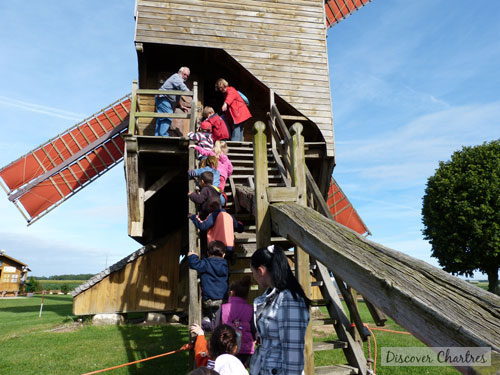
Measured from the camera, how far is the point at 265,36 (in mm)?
10266

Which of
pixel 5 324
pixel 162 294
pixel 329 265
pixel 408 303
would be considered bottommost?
pixel 5 324

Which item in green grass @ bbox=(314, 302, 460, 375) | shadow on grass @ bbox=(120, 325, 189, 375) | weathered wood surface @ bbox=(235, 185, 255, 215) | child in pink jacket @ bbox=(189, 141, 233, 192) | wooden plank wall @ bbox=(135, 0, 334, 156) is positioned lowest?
green grass @ bbox=(314, 302, 460, 375)

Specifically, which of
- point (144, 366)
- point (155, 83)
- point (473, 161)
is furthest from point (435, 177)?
point (144, 366)

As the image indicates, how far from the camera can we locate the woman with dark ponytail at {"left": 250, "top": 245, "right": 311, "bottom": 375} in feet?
6.49

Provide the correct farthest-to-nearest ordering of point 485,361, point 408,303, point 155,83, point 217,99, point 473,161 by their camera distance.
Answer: point 473,161 < point 217,99 < point 155,83 < point 408,303 < point 485,361

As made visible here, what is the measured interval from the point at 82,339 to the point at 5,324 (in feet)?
17.5

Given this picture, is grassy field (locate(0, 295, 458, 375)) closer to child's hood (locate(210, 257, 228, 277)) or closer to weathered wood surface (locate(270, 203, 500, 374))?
child's hood (locate(210, 257, 228, 277))

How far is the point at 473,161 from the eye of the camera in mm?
22031

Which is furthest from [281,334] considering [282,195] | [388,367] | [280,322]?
[388,367]

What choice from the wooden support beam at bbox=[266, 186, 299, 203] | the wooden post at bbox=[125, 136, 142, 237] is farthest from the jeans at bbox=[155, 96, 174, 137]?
the wooden support beam at bbox=[266, 186, 299, 203]

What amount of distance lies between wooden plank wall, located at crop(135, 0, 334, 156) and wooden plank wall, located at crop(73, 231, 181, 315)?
606 cm

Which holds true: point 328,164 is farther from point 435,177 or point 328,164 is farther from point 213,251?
point 435,177

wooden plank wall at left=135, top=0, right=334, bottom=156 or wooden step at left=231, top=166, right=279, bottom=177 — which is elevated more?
wooden plank wall at left=135, top=0, right=334, bottom=156

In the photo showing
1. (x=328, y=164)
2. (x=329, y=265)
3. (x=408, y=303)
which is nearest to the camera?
(x=408, y=303)
